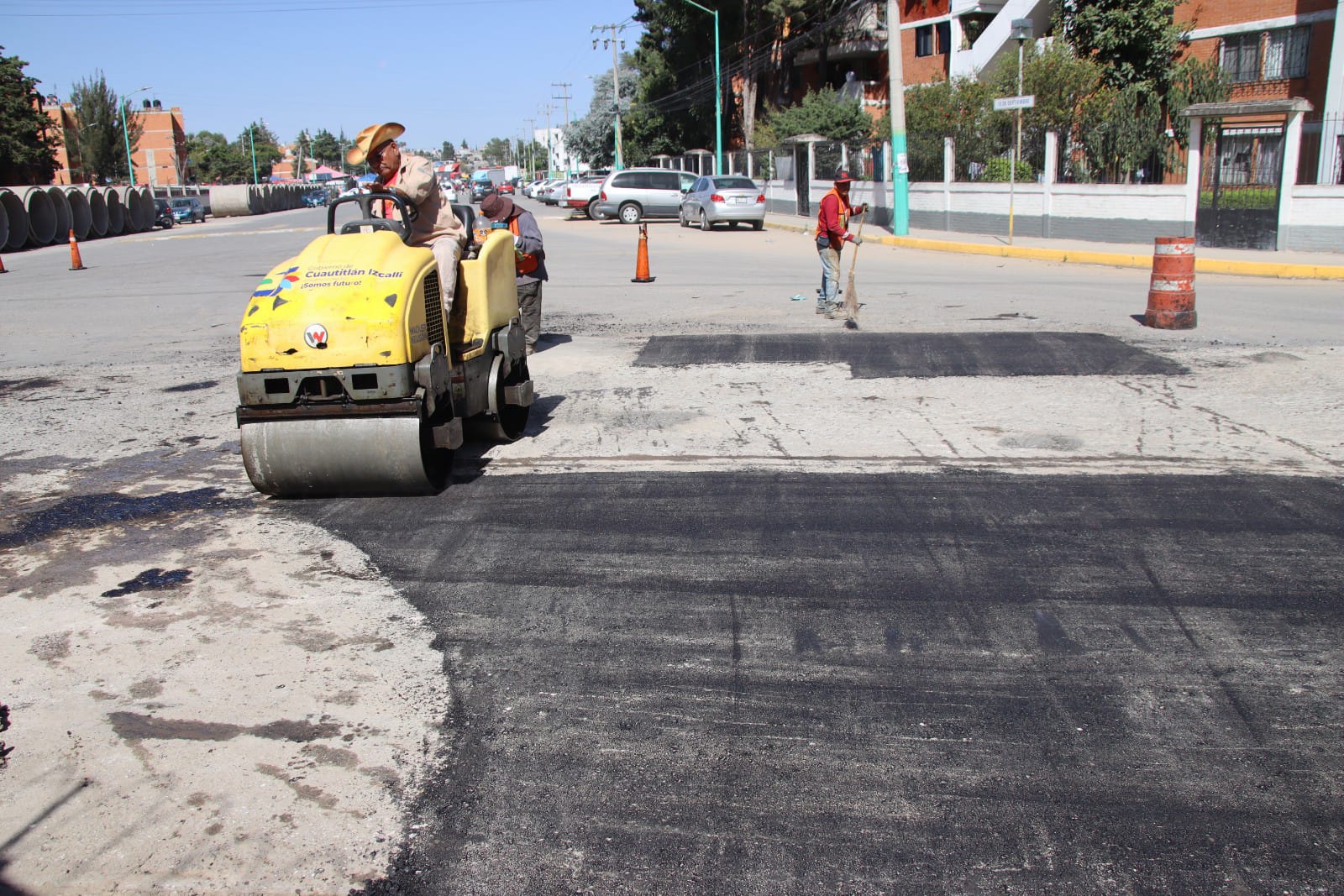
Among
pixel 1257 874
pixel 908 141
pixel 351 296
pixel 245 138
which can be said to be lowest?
pixel 1257 874

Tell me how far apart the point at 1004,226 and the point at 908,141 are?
18.3ft

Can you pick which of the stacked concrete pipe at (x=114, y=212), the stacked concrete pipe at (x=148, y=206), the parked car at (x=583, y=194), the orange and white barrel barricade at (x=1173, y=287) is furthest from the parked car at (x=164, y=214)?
the orange and white barrel barricade at (x=1173, y=287)

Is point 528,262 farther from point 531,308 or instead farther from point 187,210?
point 187,210

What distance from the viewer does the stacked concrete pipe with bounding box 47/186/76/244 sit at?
3884 centimetres

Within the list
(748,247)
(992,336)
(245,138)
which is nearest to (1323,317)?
(992,336)

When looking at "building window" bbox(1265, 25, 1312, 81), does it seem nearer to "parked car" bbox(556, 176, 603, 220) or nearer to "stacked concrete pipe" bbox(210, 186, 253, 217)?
"parked car" bbox(556, 176, 603, 220)

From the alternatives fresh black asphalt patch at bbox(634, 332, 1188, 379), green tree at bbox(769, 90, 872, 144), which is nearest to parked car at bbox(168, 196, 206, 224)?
green tree at bbox(769, 90, 872, 144)

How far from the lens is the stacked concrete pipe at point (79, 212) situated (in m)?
41.1

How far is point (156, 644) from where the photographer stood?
464 cm

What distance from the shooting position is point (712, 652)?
445 cm

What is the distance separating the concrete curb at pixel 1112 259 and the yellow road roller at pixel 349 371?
1413 centimetres

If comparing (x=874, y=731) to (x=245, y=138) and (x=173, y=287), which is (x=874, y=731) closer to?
(x=173, y=287)

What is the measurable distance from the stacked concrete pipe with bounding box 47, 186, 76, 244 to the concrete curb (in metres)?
29.2

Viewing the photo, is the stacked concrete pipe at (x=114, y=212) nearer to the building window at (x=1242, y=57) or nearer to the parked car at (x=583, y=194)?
the parked car at (x=583, y=194)
